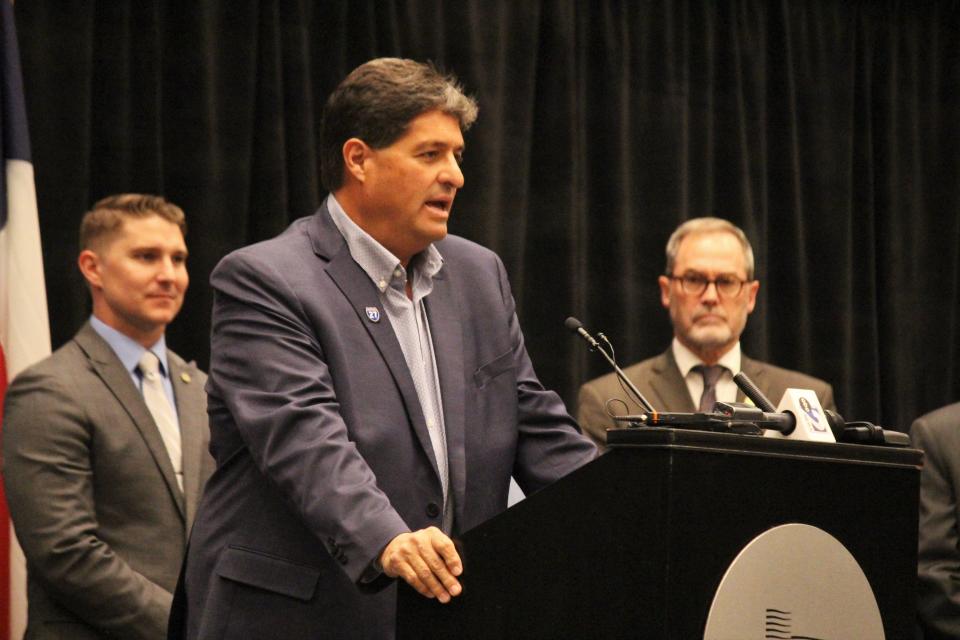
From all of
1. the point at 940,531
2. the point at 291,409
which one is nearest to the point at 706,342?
the point at 940,531

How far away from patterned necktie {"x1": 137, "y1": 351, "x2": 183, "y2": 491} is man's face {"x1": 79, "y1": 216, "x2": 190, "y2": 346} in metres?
0.08

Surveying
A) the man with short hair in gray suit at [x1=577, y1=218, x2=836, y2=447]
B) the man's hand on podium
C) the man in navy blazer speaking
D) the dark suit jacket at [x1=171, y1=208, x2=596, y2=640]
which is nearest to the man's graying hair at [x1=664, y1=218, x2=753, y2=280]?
the man with short hair in gray suit at [x1=577, y1=218, x2=836, y2=447]

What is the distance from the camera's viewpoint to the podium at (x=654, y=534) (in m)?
1.90

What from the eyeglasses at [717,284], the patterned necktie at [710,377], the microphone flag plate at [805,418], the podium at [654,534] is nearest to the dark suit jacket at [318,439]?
the podium at [654,534]

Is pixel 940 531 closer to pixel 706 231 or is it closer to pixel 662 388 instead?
pixel 662 388

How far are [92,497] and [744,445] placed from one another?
2.24 meters

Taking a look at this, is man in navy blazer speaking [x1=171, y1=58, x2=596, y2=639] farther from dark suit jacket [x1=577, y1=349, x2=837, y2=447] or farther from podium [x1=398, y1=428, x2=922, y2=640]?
dark suit jacket [x1=577, y1=349, x2=837, y2=447]

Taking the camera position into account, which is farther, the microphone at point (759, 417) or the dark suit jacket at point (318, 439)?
the dark suit jacket at point (318, 439)

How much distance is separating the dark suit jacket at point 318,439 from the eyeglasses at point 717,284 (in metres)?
1.95

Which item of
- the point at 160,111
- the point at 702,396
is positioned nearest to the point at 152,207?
the point at 160,111

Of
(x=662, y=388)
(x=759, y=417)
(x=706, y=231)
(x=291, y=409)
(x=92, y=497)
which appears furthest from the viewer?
(x=706, y=231)

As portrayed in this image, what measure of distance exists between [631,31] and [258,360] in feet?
12.1

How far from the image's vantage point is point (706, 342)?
4.38 m

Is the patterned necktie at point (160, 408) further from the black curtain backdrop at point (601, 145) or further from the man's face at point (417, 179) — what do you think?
the man's face at point (417, 179)
